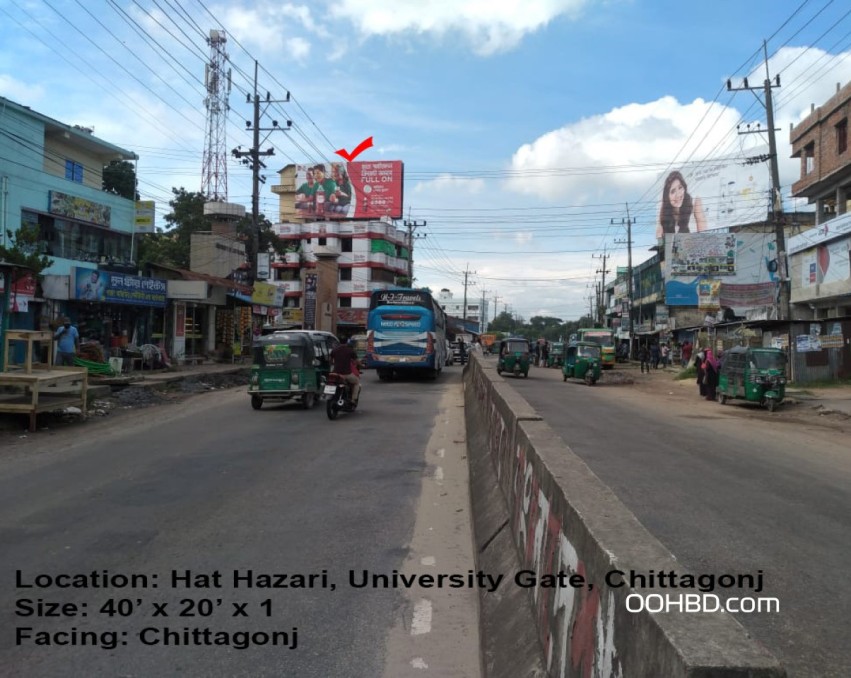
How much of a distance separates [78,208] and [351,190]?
39.4 metres

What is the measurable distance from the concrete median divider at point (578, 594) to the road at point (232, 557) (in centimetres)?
36

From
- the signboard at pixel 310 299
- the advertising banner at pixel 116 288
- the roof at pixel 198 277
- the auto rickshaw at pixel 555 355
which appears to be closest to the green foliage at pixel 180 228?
the signboard at pixel 310 299

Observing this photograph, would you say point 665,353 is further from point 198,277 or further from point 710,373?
point 198,277

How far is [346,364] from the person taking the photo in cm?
1495

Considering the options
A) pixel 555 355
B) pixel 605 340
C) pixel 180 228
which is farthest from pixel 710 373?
pixel 180 228

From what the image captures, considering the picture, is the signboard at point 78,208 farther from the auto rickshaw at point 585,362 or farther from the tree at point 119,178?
the auto rickshaw at point 585,362

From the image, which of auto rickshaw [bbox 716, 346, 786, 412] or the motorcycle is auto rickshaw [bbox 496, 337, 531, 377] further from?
the motorcycle

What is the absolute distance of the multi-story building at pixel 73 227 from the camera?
2259 cm

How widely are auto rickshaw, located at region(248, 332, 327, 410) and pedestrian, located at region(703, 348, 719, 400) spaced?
13708 mm

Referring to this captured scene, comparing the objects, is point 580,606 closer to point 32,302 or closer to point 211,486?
point 211,486

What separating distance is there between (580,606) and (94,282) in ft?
75.7

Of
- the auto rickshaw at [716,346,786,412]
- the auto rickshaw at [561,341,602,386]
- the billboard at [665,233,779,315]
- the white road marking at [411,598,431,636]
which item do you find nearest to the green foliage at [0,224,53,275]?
the white road marking at [411,598,431,636]

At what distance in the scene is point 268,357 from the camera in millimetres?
15883

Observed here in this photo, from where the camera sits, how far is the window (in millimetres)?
27750
